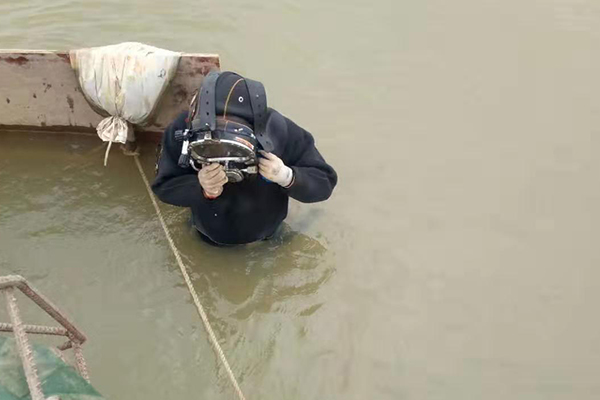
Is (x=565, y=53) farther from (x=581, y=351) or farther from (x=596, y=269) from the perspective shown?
(x=581, y=351)

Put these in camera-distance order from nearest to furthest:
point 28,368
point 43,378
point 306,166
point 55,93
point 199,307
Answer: point 28,368 < point 43,378 < point 306,166 < point 199,307 < point 55,93

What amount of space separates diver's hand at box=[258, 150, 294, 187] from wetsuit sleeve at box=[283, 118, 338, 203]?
179 millimetres

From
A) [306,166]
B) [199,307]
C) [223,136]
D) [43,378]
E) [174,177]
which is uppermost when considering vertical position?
[223,136]

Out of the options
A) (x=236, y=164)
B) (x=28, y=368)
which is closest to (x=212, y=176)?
(x=236, y=164)

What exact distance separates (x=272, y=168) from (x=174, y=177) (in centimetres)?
71

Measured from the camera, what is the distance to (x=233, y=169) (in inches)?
121

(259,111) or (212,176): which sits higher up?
(259,111)

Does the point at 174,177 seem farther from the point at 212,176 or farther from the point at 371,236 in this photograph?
the point at 371,236

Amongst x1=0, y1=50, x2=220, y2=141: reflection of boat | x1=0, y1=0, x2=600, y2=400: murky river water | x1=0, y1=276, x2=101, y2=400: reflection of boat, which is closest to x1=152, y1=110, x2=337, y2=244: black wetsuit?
x1=0, y1=0, x2=600, y2=400: murky river water

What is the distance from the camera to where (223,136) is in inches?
114

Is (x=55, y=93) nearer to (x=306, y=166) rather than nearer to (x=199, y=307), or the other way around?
(x=199, y=307)

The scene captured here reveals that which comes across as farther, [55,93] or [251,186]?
[55,93]

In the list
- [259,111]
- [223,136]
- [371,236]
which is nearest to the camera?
[223,136]

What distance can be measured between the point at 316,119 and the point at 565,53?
2723 mm
